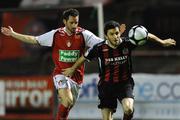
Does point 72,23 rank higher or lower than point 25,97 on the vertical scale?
higher

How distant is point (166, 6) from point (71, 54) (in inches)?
589

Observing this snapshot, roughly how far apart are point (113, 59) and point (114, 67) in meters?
0.13

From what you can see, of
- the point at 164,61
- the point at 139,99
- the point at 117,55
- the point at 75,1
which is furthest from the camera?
the point at 75,1

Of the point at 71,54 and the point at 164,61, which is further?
the point at 164,61

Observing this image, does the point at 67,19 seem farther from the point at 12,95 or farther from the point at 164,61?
the point at 164,61

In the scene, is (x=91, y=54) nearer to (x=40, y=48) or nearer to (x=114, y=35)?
(x=114, y=35)

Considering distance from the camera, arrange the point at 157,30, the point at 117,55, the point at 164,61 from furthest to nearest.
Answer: the point at 157,30 → the point at 164,61 → the point at 117,55

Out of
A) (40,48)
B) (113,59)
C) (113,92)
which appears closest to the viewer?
(113,59)

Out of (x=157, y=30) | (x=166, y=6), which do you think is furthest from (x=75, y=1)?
(x=166, y=6)

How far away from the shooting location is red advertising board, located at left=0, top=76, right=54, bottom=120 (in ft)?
61.6

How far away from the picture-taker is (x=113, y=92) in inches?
498

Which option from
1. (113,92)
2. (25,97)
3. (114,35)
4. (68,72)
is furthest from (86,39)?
(25,97)

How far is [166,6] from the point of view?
90.2 ft

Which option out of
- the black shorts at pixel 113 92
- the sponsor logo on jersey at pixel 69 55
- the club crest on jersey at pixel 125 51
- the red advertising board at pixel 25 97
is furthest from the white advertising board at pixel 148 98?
the club crest on jersey at pixel 125 51
